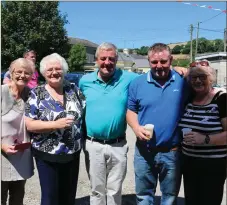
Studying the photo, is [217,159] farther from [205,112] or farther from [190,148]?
[205,112]

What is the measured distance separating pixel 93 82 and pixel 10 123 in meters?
0.93

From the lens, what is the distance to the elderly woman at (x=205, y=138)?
285 centimetres

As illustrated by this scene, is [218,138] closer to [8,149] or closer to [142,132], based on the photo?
[142,132]

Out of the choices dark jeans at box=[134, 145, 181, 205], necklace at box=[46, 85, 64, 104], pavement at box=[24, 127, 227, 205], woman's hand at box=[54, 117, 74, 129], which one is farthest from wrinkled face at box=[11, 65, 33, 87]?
pavement at box=[24, 127, 227, 205]

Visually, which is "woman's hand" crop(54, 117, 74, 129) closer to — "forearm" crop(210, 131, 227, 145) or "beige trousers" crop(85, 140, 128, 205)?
"beige trousers" crop(85, 140, 128, 205)

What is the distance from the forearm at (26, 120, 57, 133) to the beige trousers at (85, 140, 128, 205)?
0.61 m

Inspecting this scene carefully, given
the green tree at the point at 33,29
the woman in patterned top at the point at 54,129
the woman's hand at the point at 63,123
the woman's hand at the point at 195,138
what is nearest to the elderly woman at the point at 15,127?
the woman in patterned top at the point at 54,129

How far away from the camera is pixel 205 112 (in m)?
2.87

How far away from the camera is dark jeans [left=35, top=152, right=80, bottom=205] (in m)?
3.02

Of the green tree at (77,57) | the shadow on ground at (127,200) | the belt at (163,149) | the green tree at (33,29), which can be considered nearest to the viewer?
the belt at (163,149)

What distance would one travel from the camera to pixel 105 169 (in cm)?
340

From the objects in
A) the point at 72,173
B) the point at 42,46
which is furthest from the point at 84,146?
the point at 42,46

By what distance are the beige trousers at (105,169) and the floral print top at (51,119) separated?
1.03 ft

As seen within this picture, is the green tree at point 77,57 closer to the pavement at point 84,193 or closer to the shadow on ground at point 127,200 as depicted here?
the pavement at point 84,193
